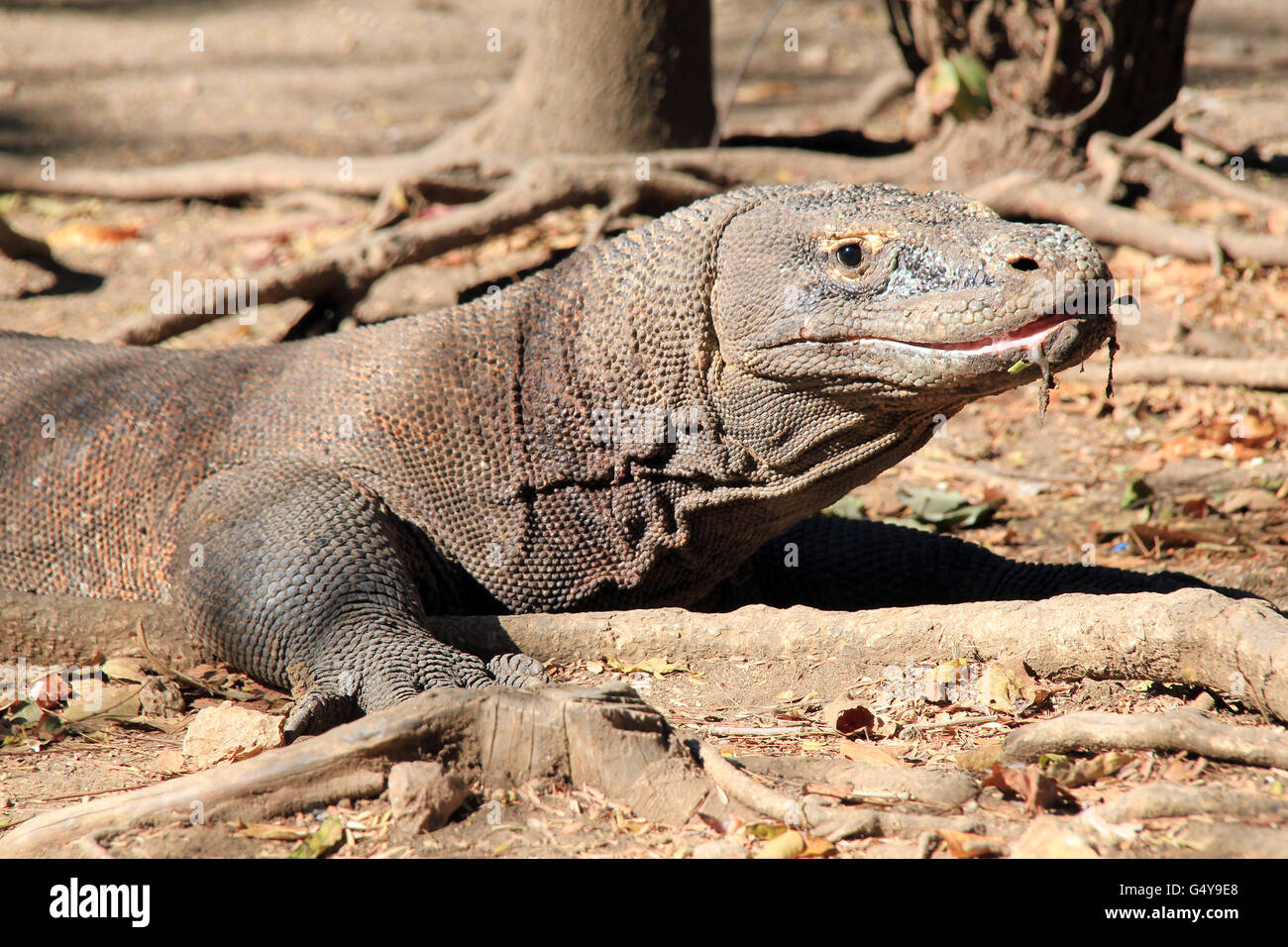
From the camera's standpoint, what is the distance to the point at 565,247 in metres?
8.16

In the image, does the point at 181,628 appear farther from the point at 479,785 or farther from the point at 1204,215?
the point at 1204,215

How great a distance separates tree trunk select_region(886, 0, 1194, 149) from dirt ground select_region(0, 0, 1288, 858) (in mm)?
848

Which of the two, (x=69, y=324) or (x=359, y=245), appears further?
(x=69, y=324)

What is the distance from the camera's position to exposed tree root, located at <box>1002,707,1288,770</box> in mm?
2883

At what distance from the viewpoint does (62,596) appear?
417 cm

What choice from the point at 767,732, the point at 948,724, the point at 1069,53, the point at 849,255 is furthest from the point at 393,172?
the point at 948,724

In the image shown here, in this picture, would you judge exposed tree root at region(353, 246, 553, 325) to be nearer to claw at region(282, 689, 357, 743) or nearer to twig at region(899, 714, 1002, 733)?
claw at region(282, 689, 357, 743)

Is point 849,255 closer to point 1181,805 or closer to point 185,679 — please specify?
point 1181,805

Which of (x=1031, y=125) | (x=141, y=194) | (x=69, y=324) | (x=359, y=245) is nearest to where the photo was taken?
(x=359, y=245)

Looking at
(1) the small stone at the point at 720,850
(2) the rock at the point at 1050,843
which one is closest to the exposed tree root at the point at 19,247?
(1) the small stone at the point at 720,850

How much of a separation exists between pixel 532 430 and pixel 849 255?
1183 millimetres

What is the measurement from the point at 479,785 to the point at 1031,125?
6.84m

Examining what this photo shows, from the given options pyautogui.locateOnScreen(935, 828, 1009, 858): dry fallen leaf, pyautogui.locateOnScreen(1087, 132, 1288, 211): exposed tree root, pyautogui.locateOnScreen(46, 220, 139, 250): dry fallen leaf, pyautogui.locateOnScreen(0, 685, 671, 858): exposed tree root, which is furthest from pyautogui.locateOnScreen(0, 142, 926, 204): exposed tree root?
pyautogui.locateOnScreen(935, 828, 1009, 858): dry fallen leaf

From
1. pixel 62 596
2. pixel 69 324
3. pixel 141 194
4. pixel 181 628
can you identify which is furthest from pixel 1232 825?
pixel 141 194
